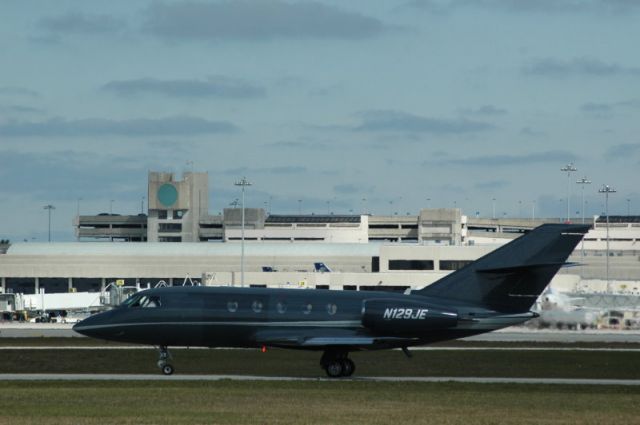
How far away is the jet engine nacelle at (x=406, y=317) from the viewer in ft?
161

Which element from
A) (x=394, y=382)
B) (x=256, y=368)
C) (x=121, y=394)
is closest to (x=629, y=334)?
(x=256, y=368)

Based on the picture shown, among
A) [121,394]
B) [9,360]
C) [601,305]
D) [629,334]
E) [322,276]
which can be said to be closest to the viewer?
[121,394]

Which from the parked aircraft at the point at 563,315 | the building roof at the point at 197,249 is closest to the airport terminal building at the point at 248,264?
the building roof at the point at 197,249

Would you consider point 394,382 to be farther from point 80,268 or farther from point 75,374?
point 80,268

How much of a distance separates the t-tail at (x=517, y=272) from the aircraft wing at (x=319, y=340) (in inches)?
107

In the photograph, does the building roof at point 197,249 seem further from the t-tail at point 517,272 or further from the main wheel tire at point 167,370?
the t-tail at point 517,272

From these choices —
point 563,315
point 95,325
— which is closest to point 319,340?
point 95,325

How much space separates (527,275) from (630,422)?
15701 mm

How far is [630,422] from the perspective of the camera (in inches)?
1331

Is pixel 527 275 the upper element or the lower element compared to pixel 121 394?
upper

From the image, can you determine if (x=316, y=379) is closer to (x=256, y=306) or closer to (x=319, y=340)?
(x=319, y=340)

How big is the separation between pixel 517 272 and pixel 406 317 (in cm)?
446

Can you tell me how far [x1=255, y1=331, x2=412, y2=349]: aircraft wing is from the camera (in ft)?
161

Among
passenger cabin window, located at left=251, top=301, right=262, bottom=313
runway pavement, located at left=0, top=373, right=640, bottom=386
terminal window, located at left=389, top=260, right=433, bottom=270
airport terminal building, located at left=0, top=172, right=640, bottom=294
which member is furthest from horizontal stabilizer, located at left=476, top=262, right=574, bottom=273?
terminal window, located at left=389, top=260, right=433, bottom=270
